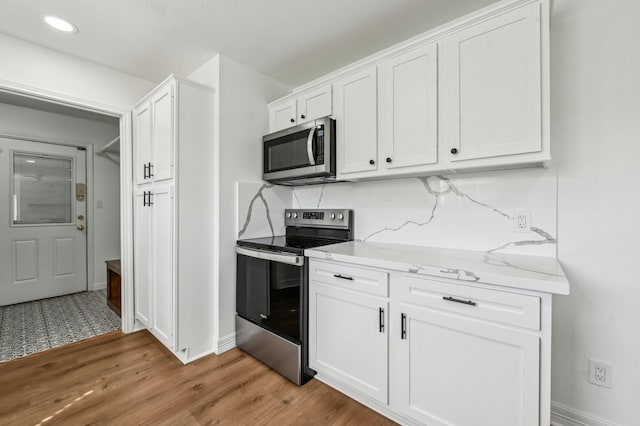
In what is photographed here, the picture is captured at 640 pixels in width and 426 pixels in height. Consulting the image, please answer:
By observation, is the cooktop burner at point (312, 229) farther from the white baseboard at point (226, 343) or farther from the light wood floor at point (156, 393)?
the light wood floor at point (156, 393)

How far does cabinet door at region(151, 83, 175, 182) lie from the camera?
2070 mm

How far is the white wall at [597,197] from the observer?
1333 mm

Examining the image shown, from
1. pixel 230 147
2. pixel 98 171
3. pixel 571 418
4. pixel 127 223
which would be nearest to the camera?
pixel 571 418

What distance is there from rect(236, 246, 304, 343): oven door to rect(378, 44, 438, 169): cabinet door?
90 cm

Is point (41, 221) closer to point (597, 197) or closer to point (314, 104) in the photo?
point (314, 104)

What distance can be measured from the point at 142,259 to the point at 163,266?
1.56ft

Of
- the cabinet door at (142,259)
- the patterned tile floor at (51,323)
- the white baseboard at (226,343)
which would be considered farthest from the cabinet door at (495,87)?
the patterned tile floor at (51,323)

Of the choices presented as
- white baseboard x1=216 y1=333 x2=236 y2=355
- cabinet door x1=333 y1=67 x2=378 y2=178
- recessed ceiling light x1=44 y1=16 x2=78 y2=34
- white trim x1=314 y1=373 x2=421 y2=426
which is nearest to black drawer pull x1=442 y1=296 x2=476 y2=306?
white trim x1=314 y1=373 x2=421 y2=426

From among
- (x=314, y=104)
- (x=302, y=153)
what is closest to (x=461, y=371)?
(x=302, y=153)

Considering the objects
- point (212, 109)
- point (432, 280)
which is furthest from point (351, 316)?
point (212, 109)

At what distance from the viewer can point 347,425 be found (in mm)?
1498

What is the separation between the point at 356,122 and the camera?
1.95 m

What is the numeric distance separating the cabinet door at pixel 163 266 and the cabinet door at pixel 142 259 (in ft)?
0.36

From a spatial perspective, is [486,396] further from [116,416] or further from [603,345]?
[116,416]
